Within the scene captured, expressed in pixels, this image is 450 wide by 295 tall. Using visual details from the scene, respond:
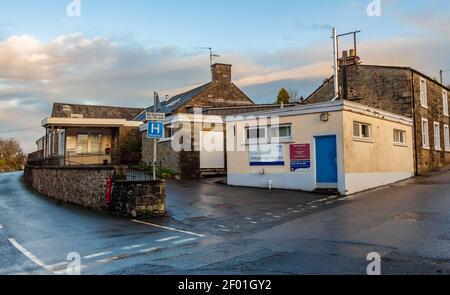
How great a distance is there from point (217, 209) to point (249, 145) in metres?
6.66

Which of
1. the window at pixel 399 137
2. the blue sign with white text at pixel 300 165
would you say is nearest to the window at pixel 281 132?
the blue sign with white text at pixel 300 165

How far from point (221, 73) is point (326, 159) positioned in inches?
860

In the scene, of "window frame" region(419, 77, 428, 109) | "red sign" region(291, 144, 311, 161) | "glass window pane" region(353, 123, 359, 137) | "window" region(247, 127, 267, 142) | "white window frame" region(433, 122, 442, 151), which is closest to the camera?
"red sign" region(291, 144, 311, 161)

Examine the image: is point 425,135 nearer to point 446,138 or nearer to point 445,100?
point 446,138

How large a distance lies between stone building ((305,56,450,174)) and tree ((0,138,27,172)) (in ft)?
182

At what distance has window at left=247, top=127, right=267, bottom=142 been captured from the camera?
2041cm

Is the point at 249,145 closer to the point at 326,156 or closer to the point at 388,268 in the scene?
the point at 326,156

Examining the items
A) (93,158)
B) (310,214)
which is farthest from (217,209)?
(93,158)

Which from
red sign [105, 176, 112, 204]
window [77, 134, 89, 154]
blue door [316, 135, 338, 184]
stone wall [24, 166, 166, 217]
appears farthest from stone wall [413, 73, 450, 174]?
window [77, 134, 89, 154]

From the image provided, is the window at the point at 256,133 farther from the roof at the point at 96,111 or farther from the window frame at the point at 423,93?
the roof at the point at 96,111

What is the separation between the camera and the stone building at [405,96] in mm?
25266

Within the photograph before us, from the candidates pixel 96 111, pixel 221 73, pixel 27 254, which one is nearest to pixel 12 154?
pixel 96 111

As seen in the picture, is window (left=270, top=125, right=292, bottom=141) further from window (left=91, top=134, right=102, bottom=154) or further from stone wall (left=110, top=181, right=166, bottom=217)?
window (left=91, top=134, right=102, bottom=154)

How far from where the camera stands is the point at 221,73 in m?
38.3
